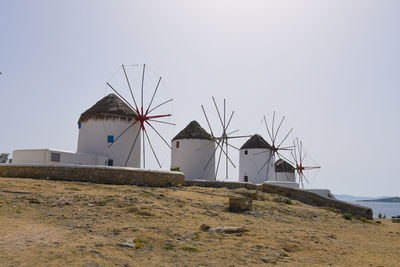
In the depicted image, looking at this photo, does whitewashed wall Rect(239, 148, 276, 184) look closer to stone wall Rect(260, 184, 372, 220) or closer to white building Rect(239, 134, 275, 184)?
white building Rect(239, 134, 275, 184)

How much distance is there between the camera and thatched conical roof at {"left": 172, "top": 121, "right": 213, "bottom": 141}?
30281 millimetres

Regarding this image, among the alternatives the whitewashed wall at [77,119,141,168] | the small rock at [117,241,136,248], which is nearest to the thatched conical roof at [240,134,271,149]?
the whitewashed wall at [77,119,141,168]

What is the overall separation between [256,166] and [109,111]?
663 inches

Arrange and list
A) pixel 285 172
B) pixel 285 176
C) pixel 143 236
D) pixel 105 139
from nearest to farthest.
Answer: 1. pixel 143 236
2. pixel 105 139
3. pixel 285 176
4. pixel 285 172

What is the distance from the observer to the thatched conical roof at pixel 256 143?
34.4 metres

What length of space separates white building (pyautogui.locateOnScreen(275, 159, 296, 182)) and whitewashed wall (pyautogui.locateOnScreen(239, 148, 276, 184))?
4519 mm

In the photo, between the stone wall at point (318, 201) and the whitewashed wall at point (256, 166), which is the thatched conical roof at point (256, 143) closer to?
the whitewashed wall at point (256, 166)

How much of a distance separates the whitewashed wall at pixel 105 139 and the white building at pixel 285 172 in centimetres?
2096

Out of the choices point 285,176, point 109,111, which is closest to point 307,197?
point 109,111

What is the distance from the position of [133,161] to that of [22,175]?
8479 mm

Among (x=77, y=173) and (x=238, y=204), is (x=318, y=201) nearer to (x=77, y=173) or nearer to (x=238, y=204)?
(x=238, y=204)

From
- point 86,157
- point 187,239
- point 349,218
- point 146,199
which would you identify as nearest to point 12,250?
point 187,239

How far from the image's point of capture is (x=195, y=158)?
30.0 meters

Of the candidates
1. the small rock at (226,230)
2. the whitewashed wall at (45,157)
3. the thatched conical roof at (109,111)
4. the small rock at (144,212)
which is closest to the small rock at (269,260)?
the small rock at (226,230)
